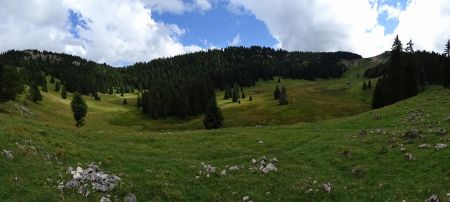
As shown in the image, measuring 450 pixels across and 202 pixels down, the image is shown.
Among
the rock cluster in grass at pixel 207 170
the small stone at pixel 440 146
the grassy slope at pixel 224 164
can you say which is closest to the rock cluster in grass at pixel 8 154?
the grassy slope at pixel 224 164

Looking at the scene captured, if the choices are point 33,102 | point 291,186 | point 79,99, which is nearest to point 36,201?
point 291,186

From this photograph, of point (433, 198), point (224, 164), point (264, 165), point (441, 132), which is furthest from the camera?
point (441, 132)

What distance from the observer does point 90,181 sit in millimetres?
27562

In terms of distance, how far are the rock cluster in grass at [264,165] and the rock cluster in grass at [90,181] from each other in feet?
33.7

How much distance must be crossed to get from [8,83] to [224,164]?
71917 millimetres

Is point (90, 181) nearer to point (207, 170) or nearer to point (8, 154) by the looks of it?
point (8, 154)

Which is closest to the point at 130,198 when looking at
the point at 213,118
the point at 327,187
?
the point at 327,187

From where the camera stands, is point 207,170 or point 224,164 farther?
point 224,164

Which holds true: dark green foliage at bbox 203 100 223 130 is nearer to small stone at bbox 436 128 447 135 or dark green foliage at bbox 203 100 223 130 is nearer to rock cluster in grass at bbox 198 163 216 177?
small stone at bbox 436 128 447 135

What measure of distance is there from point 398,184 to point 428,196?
9.81ft

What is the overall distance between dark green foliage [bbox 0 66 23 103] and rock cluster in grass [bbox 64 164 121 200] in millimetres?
70810

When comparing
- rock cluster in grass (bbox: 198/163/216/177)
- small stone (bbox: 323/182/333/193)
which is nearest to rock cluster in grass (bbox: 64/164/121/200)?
rock cluster in grass (bbox: 198/163/216/177)

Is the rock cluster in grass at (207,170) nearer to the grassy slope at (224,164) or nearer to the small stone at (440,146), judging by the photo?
the grassy slope at (224,164)

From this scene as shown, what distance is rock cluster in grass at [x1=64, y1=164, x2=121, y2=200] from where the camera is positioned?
1050 inches
